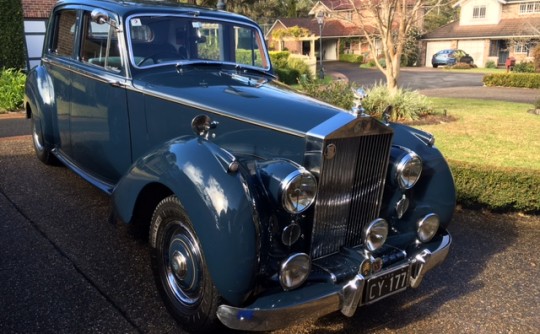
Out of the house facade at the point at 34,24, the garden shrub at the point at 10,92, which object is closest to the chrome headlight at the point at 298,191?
the garden shrub at the point at 10,92

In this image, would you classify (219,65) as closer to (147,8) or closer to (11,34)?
(147,8)

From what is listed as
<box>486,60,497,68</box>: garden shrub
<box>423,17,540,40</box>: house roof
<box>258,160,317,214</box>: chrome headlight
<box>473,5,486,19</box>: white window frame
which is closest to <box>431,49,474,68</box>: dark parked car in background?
<box>486,60,497,68</box>: garden shrub

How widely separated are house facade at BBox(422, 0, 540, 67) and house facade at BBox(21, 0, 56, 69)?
33.6m

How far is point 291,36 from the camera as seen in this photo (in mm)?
38281

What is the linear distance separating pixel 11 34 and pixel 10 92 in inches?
104

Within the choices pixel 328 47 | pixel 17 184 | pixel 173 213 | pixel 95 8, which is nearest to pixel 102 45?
pixel 95 8

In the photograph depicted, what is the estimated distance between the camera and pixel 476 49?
4159 cm

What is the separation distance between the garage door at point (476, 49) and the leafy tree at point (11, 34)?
3780 centimetres

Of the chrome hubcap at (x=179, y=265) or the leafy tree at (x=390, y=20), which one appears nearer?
the chrome hubcap at (x=179, y=265)

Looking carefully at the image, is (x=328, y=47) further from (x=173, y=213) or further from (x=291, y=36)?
(x=173, y=213)

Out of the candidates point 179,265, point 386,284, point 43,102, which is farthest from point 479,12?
point 179,265

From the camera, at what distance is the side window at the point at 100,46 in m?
4.04

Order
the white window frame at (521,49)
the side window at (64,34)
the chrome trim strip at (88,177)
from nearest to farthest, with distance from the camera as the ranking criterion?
the chrome trim strip at (88,177) < the side window at (64,34) < the white window frame at (521,49)

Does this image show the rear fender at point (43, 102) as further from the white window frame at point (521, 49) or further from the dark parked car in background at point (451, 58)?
the white window frame at point (521, 49)
